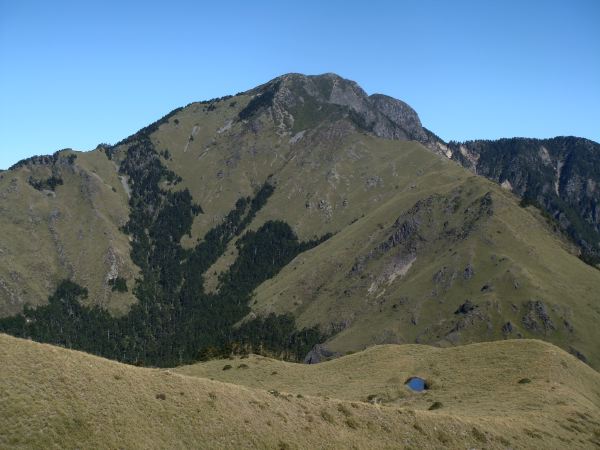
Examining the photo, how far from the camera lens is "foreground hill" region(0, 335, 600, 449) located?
50281mm

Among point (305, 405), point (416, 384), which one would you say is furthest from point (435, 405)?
point (305, 405)

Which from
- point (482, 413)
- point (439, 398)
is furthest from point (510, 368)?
point (482, 413)

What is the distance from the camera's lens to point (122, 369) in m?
62.0

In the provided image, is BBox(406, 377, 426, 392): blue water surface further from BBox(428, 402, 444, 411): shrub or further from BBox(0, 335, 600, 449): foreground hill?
BBox(428, 402, 444, 411): shrub

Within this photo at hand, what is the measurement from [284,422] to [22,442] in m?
28.1

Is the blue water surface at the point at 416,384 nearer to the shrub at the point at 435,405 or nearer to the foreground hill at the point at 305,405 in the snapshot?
the foreground hill at the point at 305,405

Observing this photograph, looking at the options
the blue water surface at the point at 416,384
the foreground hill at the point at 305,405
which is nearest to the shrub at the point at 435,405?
the foreground hill at the point at 305,405

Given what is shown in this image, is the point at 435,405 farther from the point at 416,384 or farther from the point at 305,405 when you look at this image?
the point at 305,405

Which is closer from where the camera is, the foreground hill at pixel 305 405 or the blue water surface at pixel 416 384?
the foreground hill at pixel 305 405

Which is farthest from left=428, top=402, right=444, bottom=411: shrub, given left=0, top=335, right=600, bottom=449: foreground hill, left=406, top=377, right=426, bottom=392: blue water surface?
left=406, top=377, right=426, bottom=392: blue water surface

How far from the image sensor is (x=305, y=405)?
71.1m

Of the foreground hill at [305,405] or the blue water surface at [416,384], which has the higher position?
the foreground hill at [305,405]

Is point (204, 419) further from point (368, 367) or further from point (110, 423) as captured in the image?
point (368, 367)

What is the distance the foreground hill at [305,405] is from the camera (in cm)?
5028
